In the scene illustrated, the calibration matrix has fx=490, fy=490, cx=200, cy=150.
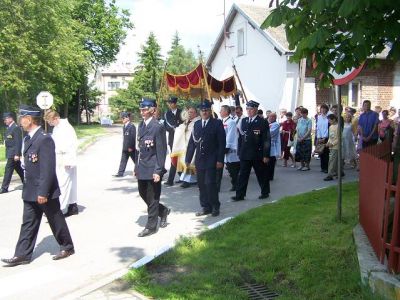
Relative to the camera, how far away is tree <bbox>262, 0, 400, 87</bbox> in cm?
446

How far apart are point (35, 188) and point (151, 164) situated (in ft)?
5.97

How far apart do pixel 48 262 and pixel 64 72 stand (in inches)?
1110

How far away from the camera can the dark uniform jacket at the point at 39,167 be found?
5980 millimetres

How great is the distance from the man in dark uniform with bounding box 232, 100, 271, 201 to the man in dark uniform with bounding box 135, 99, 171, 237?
2.53 m

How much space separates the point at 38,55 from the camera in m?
29.0

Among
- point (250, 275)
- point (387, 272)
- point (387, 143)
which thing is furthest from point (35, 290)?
point (387, 143)

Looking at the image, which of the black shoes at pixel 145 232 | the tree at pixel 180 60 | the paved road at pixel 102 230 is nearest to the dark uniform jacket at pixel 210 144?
the paved road at pixel 102 230

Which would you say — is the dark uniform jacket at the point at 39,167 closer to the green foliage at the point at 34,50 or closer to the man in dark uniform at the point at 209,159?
the man in dark uniform at the point at 209,159

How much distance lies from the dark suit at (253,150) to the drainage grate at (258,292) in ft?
14.6

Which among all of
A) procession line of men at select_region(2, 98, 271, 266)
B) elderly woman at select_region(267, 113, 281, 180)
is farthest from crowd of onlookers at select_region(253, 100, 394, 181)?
procession line of men at select_region(2, 98, 271, 266)

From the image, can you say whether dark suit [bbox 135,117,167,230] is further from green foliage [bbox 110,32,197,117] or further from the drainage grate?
green foliage [bbox 110,32,197,117]

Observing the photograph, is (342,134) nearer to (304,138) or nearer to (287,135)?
(304,138)

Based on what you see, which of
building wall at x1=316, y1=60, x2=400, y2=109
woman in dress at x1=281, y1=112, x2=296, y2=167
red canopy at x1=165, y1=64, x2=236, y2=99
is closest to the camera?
red canopy at x1=165, y1=64, x2=236, y2=99

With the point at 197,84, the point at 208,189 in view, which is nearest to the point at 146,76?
the point at 197,84
